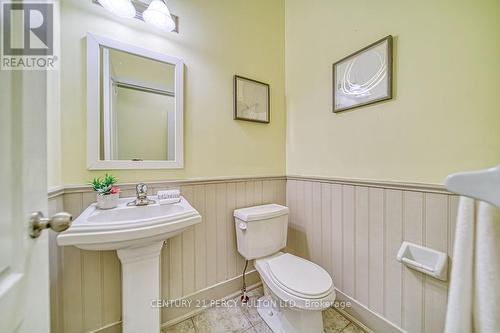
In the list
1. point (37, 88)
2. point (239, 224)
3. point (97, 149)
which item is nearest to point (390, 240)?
point (239, 224)

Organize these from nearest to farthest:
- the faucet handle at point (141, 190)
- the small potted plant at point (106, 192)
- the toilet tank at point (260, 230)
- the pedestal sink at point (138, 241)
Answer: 1. the pedestal sink at point (138, 241)
2. the small potted plant at point (106, 192)
3. the faucet handle at point (141, 190)
4. the toilet tank at point (260, 230)

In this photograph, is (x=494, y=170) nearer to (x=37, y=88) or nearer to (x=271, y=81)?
(x=37, y=88)

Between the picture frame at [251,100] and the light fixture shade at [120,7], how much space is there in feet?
2.40

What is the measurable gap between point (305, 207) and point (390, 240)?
24.3 inches

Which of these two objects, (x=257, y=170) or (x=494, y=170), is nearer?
(x=494, y=170)

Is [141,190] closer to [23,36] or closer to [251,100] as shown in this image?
[23,36]

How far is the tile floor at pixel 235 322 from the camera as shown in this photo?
1229mm

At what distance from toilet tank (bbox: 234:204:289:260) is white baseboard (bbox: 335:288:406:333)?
22.4 inches

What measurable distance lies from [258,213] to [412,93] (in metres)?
1.14

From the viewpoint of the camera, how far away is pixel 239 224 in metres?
1.42

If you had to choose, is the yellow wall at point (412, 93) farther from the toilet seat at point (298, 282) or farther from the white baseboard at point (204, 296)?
the white baseboard at point (204, 296)

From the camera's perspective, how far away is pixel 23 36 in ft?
1.32

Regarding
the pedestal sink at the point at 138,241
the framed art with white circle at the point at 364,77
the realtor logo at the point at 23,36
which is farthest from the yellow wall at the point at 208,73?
the realtor logo at the point at 23,36

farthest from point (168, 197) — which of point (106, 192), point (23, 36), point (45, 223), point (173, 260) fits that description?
point (23, 36)
